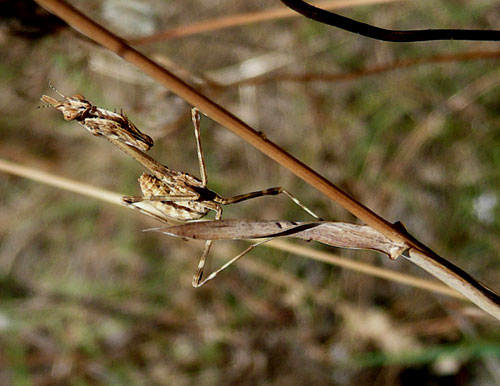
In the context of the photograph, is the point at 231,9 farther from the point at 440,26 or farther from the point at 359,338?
the point at 359,338

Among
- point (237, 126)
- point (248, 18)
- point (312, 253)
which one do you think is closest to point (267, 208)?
point (248, 18)

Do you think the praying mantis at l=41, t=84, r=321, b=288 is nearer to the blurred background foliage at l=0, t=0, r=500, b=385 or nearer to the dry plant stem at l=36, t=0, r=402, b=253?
the dry plant stem at l=36, t=0, r=402, b=253

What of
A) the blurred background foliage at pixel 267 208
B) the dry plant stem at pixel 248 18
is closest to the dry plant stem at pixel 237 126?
the dry plant stem at pixel 248 18

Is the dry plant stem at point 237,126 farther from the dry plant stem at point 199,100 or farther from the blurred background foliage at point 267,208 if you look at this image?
the blurred background foliage at point 267,208

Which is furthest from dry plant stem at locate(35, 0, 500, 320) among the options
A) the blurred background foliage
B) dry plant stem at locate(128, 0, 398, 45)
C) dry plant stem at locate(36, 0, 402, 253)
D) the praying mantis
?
the blurred background foliage

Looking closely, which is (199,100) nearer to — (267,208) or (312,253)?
(312,253)
